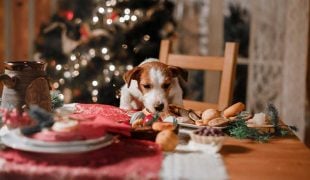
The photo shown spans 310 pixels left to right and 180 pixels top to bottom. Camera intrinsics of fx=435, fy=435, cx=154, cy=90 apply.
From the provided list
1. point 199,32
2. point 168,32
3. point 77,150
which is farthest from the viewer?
point 199,32

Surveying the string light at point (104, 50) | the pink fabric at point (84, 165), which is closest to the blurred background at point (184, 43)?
the string light at point (104, 50)

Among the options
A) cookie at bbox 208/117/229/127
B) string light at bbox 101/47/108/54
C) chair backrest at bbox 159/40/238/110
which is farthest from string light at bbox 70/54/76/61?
cookie at bbox 208/117/229/127

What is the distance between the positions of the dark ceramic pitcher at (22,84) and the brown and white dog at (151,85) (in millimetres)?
436

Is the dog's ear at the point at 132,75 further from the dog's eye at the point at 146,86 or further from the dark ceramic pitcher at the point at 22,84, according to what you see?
the dark ceramic pitcher at the point at 22,84

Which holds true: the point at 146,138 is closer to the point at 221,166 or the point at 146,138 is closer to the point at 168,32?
the point at 221,166

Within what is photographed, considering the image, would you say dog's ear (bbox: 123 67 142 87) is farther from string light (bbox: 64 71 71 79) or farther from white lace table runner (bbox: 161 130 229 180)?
string light (bbox: 64 71 71 79)

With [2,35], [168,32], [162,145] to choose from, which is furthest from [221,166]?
[2,35]

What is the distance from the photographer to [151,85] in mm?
1741

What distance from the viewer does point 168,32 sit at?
3.17 metres

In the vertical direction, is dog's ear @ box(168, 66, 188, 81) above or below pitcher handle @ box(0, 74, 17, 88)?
above

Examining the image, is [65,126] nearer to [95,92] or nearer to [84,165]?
[84,165]

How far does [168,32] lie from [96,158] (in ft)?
7.37

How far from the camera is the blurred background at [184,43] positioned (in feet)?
9.87

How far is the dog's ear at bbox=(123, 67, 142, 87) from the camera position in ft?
5.51
